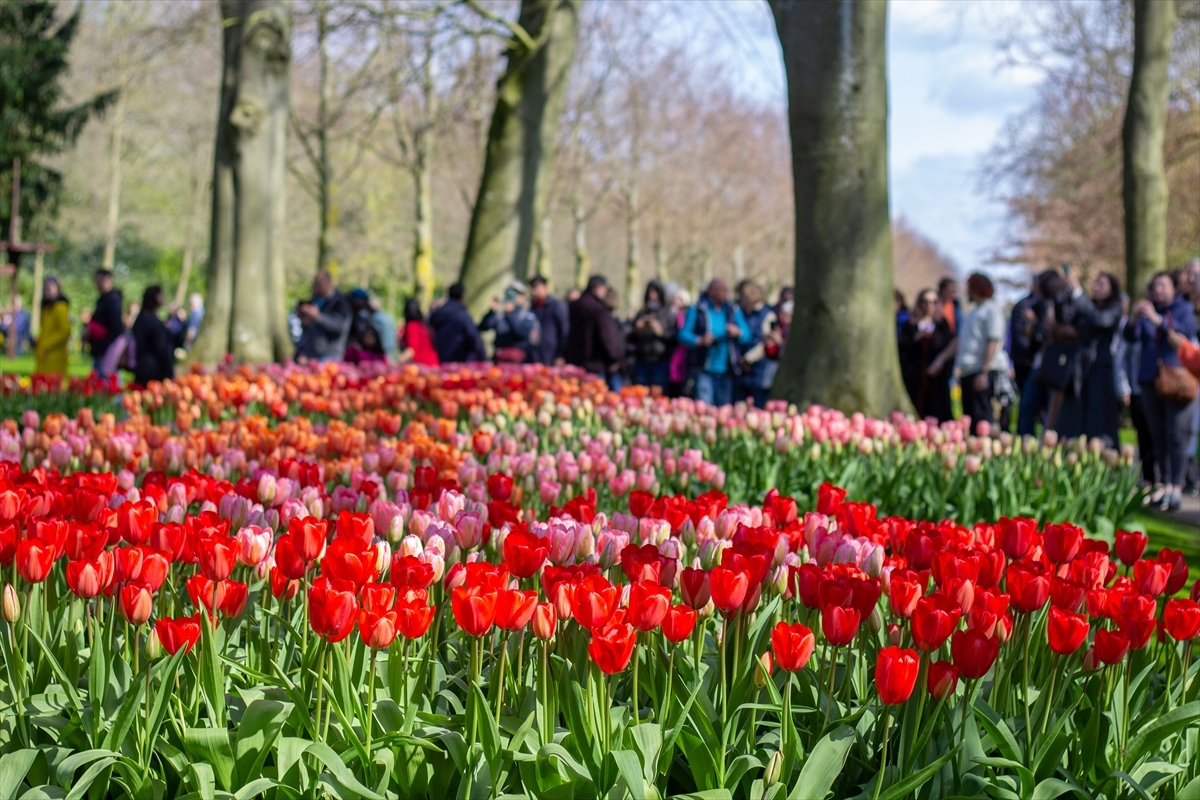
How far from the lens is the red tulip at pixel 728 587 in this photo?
219 centimetres

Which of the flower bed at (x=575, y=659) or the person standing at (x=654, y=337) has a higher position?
the person standing at (x=654, y=337)

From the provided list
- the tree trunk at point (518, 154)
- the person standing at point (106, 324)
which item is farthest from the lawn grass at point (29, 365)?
the tree trunk at point (518, 154)

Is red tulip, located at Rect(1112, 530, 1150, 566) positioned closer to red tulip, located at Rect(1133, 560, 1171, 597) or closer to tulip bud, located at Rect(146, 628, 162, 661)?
red tulip, located at Rect(1133, 560, 1171, 597)

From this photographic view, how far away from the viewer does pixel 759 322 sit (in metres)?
12.2

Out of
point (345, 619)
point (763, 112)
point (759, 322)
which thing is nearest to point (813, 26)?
point (759, 322)

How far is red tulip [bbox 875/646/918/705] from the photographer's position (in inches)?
75.1

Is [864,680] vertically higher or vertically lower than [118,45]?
lower

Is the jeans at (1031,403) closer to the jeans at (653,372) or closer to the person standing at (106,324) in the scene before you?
the jeans at (653,372)

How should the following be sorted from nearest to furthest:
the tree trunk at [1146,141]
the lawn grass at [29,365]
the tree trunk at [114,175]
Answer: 1. the tree trunk at [1146,141]
2. the lawn grass at [29,365]
3. the tree trunk at [114,175]

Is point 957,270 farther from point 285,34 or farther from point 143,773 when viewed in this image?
point 143,773

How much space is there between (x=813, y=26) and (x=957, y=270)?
14289cm

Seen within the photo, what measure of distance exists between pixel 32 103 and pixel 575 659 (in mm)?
33523

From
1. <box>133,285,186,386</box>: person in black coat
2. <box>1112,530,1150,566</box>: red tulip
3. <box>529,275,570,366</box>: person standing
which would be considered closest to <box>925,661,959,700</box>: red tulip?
<box>1112,530,1150,566</box>: red tulip

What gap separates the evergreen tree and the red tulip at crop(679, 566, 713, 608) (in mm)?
31218
